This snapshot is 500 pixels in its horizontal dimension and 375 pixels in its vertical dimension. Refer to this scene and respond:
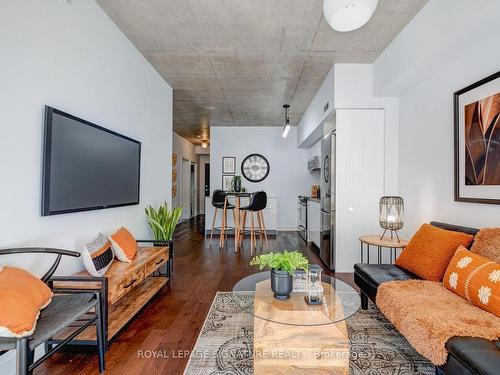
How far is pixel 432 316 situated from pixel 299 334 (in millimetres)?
739

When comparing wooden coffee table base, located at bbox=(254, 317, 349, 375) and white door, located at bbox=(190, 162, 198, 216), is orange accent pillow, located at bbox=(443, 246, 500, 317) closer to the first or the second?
wooden coffee table base, located at bbox=(254, 317, 349, 375)

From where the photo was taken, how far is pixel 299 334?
1.49 meters

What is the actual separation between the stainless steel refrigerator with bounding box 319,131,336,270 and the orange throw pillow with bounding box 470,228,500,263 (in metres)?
1.75

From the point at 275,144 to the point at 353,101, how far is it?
150 inches

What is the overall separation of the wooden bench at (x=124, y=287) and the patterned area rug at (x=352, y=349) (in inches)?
24.5

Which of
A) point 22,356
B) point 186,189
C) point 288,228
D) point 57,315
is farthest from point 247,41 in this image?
point 186,189

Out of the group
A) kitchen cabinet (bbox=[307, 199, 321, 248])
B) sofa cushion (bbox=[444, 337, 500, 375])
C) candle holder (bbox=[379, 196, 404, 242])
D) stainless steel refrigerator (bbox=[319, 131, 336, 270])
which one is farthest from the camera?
kitchen cabinet (bbox=[307, 199, 321, 248])

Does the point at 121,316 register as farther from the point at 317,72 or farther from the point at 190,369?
the point at 317,72

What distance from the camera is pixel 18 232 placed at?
167 cm

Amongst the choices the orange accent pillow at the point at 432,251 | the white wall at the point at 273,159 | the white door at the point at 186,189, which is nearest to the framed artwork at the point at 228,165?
the white wall at the point at 273,159

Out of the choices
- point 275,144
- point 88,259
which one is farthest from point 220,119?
point 88,259

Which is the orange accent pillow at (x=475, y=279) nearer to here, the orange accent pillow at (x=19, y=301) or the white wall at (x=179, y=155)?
the orange accent pillow at (x=19, y=301)

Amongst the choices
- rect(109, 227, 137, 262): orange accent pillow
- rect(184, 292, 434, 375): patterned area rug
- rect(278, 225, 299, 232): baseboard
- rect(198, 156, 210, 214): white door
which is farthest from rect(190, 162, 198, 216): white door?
rect(184, 292, 434, 375): patterned area rug

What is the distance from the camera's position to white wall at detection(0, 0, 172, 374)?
5.25 ft
